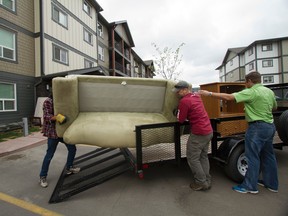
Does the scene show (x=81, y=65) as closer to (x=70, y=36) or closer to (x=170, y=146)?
(x=70, y=36)

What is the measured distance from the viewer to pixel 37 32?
1286 centimetres

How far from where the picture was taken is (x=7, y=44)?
11133 mm

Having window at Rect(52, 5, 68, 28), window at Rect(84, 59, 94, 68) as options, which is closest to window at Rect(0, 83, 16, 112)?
window at Rect(52, 5, 68, 28)

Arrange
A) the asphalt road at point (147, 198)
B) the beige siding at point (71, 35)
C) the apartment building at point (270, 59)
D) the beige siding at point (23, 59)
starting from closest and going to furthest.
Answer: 1. the asphalt road at point (147, 198)
2. the beige siding at point (23, 59)
3. the beige siding at point (71, 35)
4. the apartment building at point (270, 59)

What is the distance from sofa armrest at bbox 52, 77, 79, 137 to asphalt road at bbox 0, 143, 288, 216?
1.15 metres

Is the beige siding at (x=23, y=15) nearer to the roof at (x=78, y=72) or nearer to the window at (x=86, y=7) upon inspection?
the roof at (x=78, y=72)

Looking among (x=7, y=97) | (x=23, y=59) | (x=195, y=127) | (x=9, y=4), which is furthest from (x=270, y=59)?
(x=195, y=127)

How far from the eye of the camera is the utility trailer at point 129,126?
3.40 m

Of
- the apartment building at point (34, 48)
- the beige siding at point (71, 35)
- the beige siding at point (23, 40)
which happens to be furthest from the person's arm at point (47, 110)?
the beige siding at point (71, 35)

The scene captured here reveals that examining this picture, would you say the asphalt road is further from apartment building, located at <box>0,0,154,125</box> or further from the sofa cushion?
apartment building, located at <box>0,0,154,125</box>

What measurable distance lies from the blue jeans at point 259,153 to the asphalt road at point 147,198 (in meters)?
0.20

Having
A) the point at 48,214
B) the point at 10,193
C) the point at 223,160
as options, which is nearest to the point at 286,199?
the point at 223,160

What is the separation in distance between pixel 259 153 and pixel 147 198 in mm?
1976

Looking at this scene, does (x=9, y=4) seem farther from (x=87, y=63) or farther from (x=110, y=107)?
(x=110, y=107)
